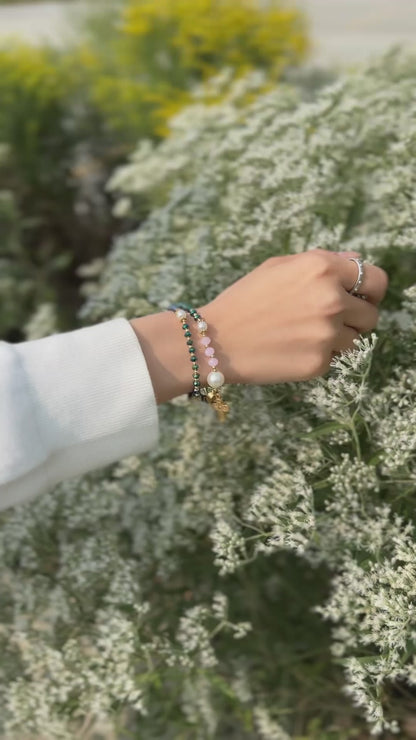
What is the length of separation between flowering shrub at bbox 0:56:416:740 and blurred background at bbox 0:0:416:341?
7.51 feet

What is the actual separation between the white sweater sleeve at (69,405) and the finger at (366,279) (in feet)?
1.31

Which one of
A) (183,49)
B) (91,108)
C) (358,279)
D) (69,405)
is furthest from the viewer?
(91,108)

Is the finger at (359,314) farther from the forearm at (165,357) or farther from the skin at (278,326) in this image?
the forearm at (165,357)

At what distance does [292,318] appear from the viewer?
1.37 meters

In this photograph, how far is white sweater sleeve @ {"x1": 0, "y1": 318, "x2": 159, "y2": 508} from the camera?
49.8 inches

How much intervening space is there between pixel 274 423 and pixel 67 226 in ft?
12.3

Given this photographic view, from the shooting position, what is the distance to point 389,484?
62.6 inches

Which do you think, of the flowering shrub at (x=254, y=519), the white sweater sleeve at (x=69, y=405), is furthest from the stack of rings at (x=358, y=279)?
the white sweater sleeve at (x=69, y=405)

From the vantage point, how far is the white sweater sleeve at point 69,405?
1.27 m

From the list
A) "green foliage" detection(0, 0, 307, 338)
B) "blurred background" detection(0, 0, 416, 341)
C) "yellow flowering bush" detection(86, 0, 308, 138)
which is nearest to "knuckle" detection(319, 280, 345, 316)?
"blurred background" detection(0, 0, 416, 341)

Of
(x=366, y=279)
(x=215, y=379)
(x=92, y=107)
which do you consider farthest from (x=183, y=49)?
(x=215, y=379)

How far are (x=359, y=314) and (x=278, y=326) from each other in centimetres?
15

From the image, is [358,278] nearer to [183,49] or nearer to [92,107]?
[183,49]

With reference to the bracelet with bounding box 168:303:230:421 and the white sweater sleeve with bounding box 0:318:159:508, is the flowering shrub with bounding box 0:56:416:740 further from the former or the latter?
the white sweater sleeve with bounding box 0:318:159:508
